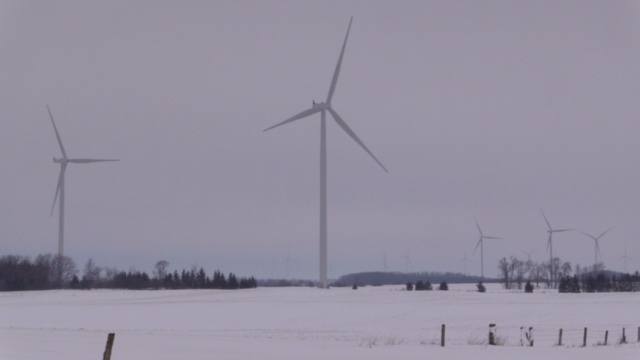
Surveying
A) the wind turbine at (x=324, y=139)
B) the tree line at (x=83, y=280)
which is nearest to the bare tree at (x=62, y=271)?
the tree line at (x=83, y=280)

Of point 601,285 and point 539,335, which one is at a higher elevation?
point 601,285

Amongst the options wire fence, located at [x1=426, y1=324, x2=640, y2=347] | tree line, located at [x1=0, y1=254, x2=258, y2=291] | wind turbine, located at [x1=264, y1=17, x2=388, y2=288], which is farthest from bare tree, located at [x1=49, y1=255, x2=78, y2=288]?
wire fence, located at [x1=426, y1=324, x2=640, y2=347]

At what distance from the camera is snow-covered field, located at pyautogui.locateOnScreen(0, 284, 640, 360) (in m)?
25.5

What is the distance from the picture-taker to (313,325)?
2084 inches

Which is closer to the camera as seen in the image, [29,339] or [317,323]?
[29,339]

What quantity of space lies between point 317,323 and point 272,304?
1435cm

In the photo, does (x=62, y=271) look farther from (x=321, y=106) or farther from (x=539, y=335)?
(x=539, y=335)


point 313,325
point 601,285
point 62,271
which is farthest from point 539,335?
point 62,271

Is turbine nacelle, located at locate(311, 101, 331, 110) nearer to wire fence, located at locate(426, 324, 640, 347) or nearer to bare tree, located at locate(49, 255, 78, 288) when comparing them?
wire fence, located at locate(426, 324, 640, 347)

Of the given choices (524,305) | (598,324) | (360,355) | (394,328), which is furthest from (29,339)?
(524,305)

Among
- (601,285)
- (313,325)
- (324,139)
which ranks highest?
(324,139)

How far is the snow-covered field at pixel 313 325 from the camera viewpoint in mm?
25516

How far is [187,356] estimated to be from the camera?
2261 centimetres

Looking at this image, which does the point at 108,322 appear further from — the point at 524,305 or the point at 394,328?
the point at 524,305
